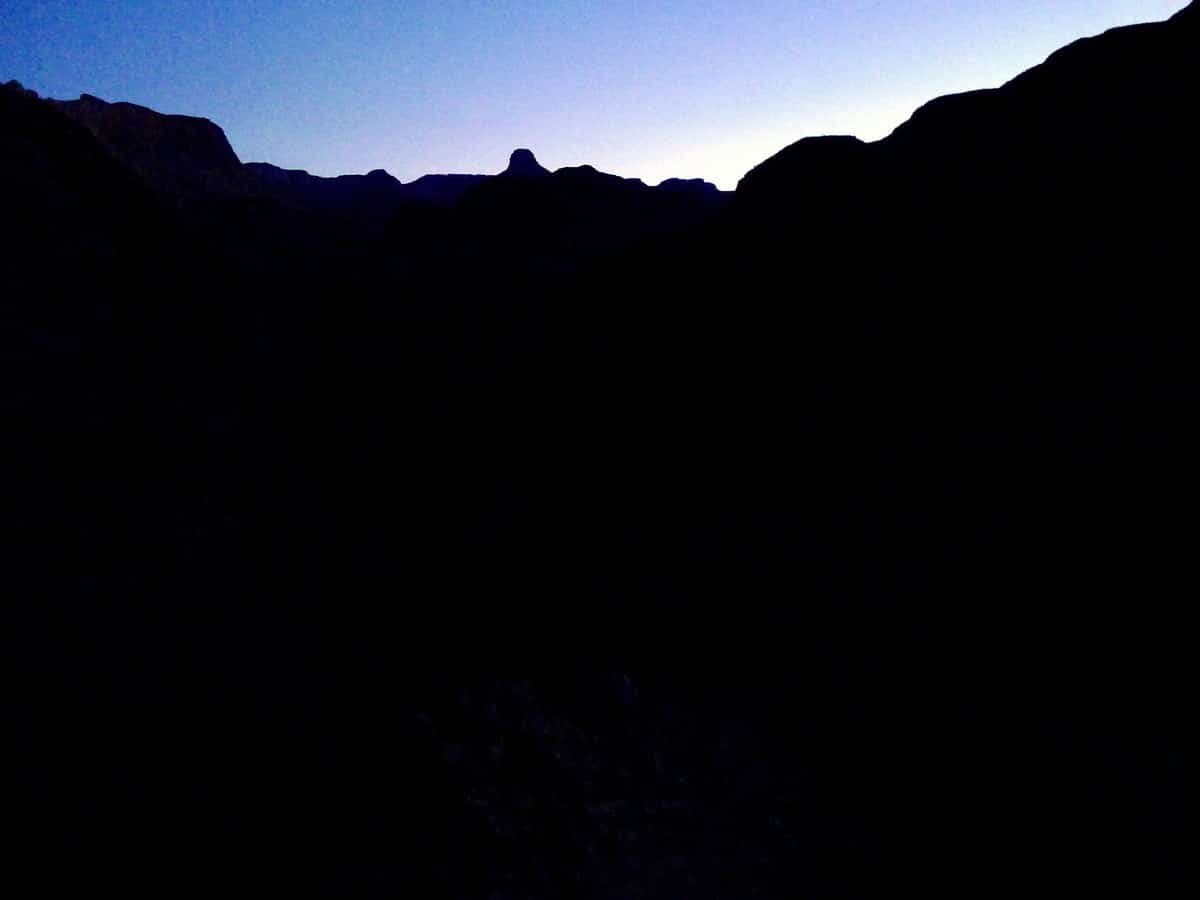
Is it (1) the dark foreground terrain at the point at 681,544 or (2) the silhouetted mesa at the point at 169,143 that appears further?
(2) the silhouetted mesa at the point at 169,143

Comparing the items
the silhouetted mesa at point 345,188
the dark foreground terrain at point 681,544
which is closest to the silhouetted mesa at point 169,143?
the silhouetted mesa at point 345,188

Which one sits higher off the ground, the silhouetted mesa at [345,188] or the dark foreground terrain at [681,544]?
the silhouetted mesa at [345,188]

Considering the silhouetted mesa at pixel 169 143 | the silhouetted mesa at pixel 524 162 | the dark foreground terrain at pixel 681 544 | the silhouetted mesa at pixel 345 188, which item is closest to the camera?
the dark foreground terrain at pixel 681 544

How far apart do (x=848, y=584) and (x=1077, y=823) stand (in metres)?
3.22

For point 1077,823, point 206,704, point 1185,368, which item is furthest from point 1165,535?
point 206,704

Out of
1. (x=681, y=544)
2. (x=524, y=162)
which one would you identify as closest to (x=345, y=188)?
(x=524, y=162)

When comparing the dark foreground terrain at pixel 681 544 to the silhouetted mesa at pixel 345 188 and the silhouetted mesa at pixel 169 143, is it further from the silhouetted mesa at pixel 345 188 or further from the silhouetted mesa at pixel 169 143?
the silhouetted mesa at pixel 345 188

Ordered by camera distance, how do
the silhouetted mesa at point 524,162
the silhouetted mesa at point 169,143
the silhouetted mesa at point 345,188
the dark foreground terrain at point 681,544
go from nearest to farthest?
the dark foreground terrain at point 681,544 < the silhouetted mesa at point 169,143 < the silhouetted mesa at point 345,188 < the silhouetted mesa at point 524,162

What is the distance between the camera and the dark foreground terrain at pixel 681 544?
560cm

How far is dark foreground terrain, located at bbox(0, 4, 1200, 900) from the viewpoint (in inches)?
221

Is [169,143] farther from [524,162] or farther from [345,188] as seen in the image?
[524,162]

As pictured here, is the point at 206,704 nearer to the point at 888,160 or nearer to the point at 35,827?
the point at 35,827

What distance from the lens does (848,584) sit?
26.5 ft

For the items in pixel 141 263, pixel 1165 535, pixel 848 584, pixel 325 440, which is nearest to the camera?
pixel 1165 535
